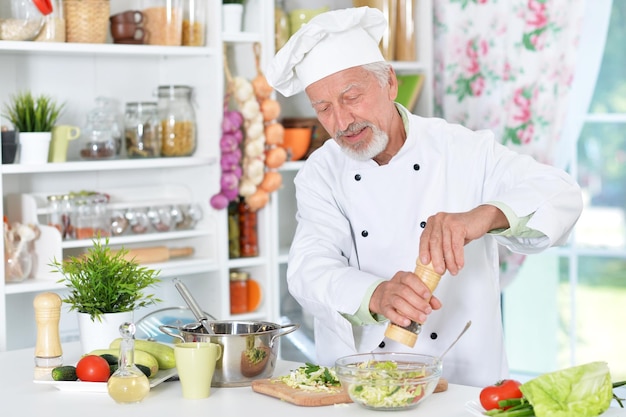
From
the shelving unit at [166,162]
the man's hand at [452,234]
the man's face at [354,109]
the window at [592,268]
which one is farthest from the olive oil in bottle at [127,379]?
the window at [592,268]

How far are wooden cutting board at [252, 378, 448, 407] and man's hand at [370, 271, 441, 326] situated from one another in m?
0.16

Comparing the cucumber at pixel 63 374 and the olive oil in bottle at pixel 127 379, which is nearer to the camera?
the olive oil in bottle at pixel 127 379

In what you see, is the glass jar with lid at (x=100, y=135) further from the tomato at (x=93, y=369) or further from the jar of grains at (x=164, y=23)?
the tomato at (x=93, y=369)

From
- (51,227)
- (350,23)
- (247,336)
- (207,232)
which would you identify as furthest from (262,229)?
(247,336)

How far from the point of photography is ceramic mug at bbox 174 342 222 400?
2021 millimetres

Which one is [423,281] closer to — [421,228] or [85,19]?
[421,228]

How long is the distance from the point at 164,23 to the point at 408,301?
5.61 ft

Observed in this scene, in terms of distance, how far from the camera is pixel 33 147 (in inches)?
123

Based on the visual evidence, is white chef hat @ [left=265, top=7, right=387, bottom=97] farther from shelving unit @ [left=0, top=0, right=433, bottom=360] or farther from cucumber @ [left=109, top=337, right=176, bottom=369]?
shelving unit @ [left=0, top=0, right=433, bottom=360]

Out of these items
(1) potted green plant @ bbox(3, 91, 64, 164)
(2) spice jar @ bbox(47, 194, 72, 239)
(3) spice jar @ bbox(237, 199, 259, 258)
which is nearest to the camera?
(1) potted green plant @ bbox(3, 91, 64, 164)

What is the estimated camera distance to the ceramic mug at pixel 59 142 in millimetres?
3201

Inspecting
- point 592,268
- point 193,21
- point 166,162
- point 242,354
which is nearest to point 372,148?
point 242,354

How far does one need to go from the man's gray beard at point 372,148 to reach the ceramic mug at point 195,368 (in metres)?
0.67

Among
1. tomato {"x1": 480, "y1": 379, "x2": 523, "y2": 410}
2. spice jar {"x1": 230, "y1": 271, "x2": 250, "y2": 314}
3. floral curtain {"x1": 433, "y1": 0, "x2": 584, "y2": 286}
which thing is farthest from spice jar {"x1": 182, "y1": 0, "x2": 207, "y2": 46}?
tomato {"x1": 480, "y1": 379, "x2": 523, "y2": 410}
